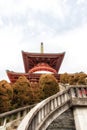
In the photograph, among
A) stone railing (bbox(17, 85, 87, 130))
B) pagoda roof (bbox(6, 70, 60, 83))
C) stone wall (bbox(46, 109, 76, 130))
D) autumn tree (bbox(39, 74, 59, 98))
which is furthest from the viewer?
pagoda roof (bbox(6, 70, 60, 83))

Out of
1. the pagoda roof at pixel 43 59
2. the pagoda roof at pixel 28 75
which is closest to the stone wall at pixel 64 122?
the pagoda roof at pixel 28 75

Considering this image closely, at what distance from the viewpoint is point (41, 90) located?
21594 millimetres

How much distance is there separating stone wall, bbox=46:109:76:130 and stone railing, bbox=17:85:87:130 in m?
0.30

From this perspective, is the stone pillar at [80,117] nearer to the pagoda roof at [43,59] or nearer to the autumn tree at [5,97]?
the autumn tree at [5,97]

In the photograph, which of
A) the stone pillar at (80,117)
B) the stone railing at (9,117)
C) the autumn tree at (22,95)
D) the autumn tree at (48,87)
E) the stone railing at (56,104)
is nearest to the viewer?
the stone railing at (56,104)

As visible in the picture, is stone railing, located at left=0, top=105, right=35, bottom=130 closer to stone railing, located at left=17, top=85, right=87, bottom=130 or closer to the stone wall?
the stone wall

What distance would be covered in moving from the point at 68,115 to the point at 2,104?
26.5 feet

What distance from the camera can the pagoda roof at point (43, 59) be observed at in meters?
44.2

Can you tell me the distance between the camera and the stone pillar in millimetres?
7918

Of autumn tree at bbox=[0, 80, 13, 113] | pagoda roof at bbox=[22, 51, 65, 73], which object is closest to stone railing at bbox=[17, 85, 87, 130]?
autumn tree at bbox=[0, 80, 13, 113]

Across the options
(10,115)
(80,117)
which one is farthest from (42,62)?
(80,117)

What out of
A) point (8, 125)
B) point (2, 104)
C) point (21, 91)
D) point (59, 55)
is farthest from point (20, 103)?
point (59, 55)

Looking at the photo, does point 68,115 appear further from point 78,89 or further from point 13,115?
point 13,115

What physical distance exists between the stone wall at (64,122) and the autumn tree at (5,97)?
7890 millimetres
